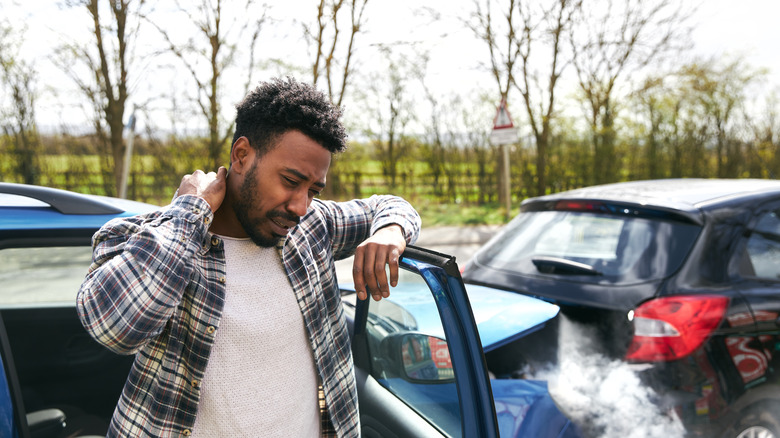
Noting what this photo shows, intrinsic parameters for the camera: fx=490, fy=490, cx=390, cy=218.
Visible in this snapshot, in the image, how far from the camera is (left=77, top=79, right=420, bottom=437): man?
1.05m

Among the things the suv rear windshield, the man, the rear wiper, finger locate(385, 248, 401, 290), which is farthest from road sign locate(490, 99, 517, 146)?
finger locate(385, 248, 401, 290)

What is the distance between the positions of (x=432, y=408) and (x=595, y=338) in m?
1.14

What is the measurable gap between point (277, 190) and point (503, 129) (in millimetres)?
9542

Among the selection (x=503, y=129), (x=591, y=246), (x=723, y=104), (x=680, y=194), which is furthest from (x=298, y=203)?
(x=723, y=104)

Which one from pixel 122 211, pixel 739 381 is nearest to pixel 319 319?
pixel 122 211

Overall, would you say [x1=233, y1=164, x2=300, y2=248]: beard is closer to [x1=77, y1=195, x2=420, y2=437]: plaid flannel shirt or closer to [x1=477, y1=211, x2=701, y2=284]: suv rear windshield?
[x1=77, y1=195, x2=420, y2=437]: plaid flannel shirt

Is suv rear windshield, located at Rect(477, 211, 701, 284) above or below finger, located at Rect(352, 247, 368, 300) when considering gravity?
below

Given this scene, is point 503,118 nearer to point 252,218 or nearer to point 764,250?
point 764,250

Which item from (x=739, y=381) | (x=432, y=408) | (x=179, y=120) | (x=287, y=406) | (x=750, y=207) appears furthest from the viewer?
(x=179, y=120)

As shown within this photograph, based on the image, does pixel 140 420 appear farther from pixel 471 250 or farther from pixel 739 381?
pixel 471 250

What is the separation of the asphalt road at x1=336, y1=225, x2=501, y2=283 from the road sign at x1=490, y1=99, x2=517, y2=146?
209 cm

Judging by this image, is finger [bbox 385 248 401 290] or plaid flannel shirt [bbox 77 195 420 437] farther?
finger [bbox 385 248 401 290]

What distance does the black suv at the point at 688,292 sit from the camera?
211 cm

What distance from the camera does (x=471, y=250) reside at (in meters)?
9.49
